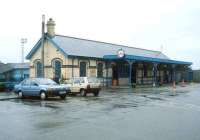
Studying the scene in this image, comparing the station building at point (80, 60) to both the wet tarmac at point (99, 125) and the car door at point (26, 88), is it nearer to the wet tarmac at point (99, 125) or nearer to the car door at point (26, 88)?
the car door at point (26, 88)

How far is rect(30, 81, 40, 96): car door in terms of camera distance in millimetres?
21938

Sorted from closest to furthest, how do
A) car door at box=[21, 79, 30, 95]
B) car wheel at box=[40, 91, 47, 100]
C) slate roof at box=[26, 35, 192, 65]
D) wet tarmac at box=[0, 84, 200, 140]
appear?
wet tarmac at box=[0, 84, 200, 140], car wheel at box=[40, 91, 47, 100], car door at box=[21, 79, 30, 95], slate roof at box=[26, 35, 192, 65]

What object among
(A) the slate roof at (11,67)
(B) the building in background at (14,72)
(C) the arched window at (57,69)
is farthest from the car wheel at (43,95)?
(A) the slate roof at (11,67)

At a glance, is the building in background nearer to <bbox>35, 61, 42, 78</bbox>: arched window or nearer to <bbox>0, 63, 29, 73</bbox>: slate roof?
<bbox>0, 63, 29, 73</bbox>: slate roof

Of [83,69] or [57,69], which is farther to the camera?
[83,69]

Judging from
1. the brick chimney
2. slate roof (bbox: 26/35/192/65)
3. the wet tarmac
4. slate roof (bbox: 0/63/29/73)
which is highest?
the brick chimney

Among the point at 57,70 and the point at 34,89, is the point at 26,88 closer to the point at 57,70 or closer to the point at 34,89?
the point at 34,89

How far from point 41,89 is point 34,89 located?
2.34ft

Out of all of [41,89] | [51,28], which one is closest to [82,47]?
[51,28]

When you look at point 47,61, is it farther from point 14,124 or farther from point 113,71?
point 14,124

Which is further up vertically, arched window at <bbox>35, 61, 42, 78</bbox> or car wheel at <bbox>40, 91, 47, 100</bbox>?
arched window at <bbox>35, 61, 42, 78</bbox>

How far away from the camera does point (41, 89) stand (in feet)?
71.1

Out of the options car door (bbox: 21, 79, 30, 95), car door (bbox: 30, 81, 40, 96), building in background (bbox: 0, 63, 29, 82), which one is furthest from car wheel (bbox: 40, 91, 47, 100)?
building in background (bbox: 0, 63, 29, 82)

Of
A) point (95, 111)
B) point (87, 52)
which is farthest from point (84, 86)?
point (87, 52)
